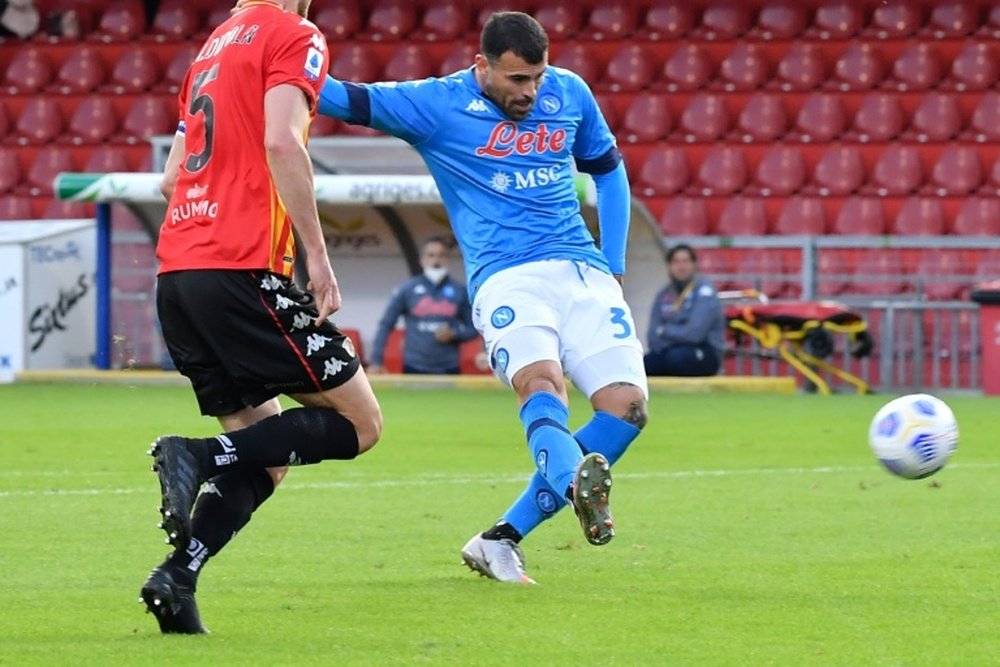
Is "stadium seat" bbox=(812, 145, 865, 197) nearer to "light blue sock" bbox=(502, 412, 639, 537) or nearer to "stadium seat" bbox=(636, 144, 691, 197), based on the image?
"stadium seat" bbox=(636, 144, 691, 197)

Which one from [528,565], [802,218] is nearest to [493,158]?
[528,565]

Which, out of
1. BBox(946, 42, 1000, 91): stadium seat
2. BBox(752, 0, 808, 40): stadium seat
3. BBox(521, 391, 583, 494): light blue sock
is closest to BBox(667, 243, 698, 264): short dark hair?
BBox(946, 42, 1000, 91): stadium seat

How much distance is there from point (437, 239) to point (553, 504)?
11.3 meters

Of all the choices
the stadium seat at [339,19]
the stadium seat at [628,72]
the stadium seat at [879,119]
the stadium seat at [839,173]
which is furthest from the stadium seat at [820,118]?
the stadium seat at [339,19]

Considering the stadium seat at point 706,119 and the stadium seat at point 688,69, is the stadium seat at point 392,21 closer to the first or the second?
the stadium seat at point 688,69

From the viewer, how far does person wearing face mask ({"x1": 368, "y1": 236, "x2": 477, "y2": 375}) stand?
1709 centimetres

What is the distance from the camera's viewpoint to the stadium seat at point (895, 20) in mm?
20922

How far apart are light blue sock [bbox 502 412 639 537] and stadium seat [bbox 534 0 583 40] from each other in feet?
53.4

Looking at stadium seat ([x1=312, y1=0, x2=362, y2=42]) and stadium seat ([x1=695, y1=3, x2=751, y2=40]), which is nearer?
stadium seat ([x1=695, y1=3, x2=751, y2=40])

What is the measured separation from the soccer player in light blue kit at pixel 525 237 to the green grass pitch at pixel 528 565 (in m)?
0.49

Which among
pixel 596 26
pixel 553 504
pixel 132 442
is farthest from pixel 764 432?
pixel 596 26

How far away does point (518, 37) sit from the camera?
230 inches

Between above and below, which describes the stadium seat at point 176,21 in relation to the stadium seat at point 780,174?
above

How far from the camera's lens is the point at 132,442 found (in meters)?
11.5
